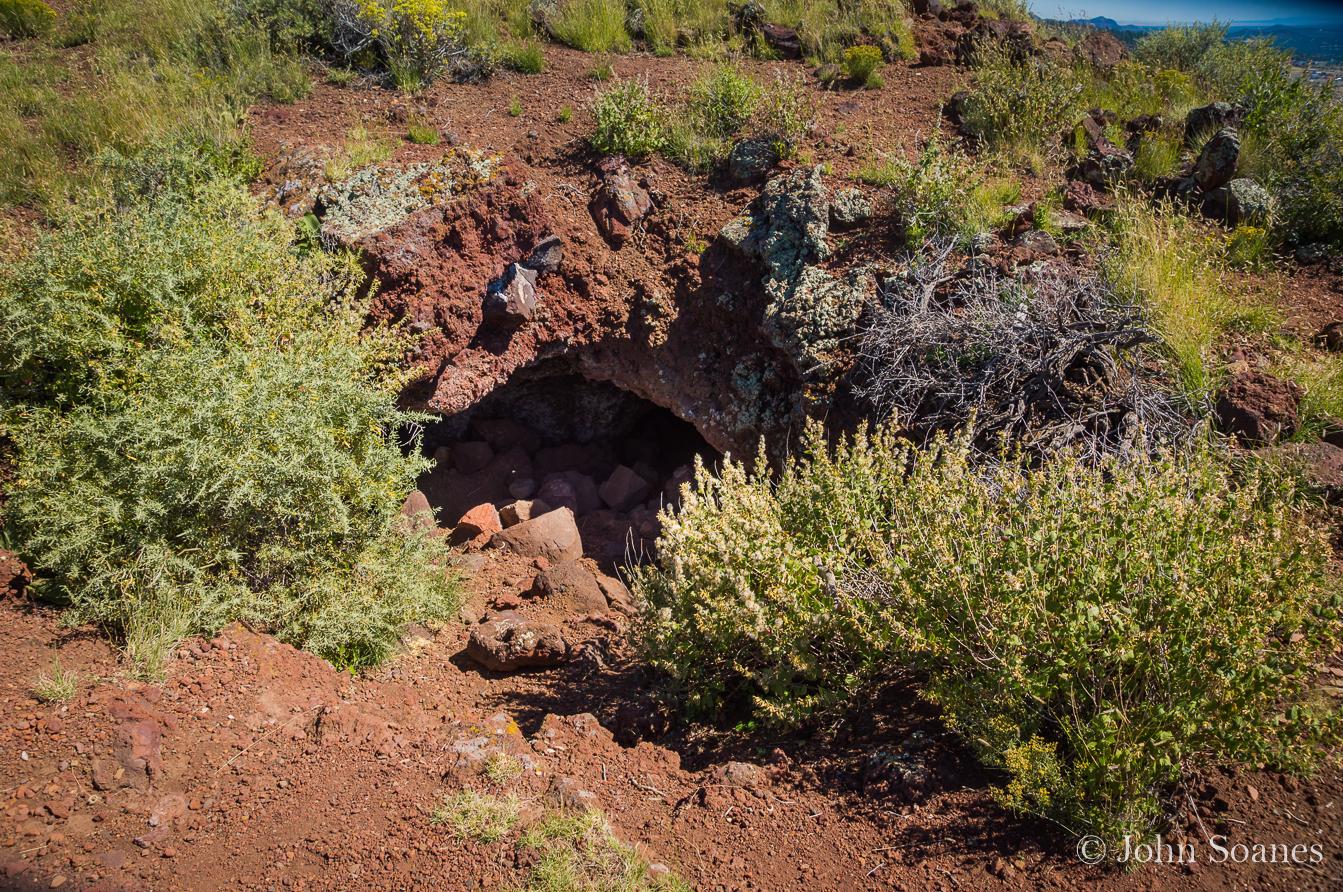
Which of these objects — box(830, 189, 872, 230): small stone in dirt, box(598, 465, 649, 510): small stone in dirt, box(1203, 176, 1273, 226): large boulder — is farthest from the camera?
box(598, 465, 649, 510): small stone in dirt

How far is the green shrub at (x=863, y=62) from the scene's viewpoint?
713cm

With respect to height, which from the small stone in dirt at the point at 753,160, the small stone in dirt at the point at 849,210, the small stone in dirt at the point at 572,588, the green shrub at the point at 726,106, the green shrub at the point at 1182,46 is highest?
the green shrub at the point at 1182,46

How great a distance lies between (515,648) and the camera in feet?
14.4

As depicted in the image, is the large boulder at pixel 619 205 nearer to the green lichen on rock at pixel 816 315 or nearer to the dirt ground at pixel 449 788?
the green lichen on rock at pixel 816 315

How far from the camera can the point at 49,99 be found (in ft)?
24.0

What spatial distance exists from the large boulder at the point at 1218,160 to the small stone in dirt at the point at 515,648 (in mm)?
5298

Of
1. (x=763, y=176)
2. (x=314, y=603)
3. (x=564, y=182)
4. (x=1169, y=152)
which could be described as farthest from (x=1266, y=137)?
(x=314, y=603)

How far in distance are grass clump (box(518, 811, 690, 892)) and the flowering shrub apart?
695 centimetres

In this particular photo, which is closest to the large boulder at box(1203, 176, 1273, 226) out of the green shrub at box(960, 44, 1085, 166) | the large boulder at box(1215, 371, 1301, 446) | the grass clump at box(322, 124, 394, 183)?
the green shrub at box(960, 44, 1085, 166)

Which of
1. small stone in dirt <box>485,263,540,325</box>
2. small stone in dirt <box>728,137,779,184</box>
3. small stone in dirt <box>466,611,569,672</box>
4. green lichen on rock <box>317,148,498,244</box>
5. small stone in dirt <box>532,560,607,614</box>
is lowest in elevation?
small stone in dirt <box>532,560,607,614</box>

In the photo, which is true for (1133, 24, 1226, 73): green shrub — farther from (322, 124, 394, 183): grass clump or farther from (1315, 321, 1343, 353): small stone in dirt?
(322, 124, 394, 183): grass clump

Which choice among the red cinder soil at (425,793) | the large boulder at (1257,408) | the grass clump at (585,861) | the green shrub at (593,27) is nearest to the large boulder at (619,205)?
the green shrub at (593,27)

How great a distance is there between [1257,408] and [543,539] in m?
4.30

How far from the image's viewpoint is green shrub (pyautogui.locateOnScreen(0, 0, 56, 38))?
8430mm
